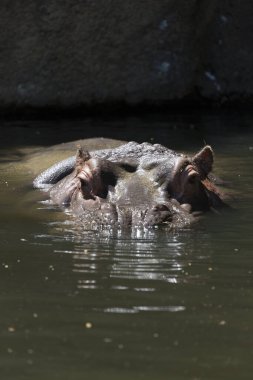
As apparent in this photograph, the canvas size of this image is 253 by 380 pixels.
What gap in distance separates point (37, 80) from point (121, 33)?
3.54 ft

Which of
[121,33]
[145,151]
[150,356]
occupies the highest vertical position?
[121,33]

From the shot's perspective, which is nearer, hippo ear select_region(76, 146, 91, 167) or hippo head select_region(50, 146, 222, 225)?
hippo head select_region(50, 146, 222, 225)

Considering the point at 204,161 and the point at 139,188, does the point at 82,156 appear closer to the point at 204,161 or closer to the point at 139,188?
the point at 139,188

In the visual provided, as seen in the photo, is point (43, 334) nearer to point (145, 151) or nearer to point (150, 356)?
point (150, 356)

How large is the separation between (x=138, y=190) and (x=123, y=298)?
1948mm

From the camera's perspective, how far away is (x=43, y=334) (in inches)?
152

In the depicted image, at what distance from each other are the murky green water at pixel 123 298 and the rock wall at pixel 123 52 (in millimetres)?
3391

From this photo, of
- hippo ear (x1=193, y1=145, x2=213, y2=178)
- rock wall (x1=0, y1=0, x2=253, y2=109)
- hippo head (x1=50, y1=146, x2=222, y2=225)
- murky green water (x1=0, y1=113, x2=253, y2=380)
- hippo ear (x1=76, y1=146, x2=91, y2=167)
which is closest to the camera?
murky green water (x1=0, y1=113, x2=253, y2=380)

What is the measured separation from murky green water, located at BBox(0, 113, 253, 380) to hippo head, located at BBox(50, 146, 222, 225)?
0.15 metres

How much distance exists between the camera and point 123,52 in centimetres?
1104

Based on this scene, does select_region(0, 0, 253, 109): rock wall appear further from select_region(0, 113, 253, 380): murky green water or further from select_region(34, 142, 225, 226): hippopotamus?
select_region(34, 142, 225, 226): hippopotamus

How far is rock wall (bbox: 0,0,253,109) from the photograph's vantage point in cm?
1055

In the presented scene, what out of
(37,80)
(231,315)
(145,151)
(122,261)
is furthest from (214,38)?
(231,315)

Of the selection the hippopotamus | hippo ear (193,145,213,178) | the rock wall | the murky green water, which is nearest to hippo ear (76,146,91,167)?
the hippopotamus
